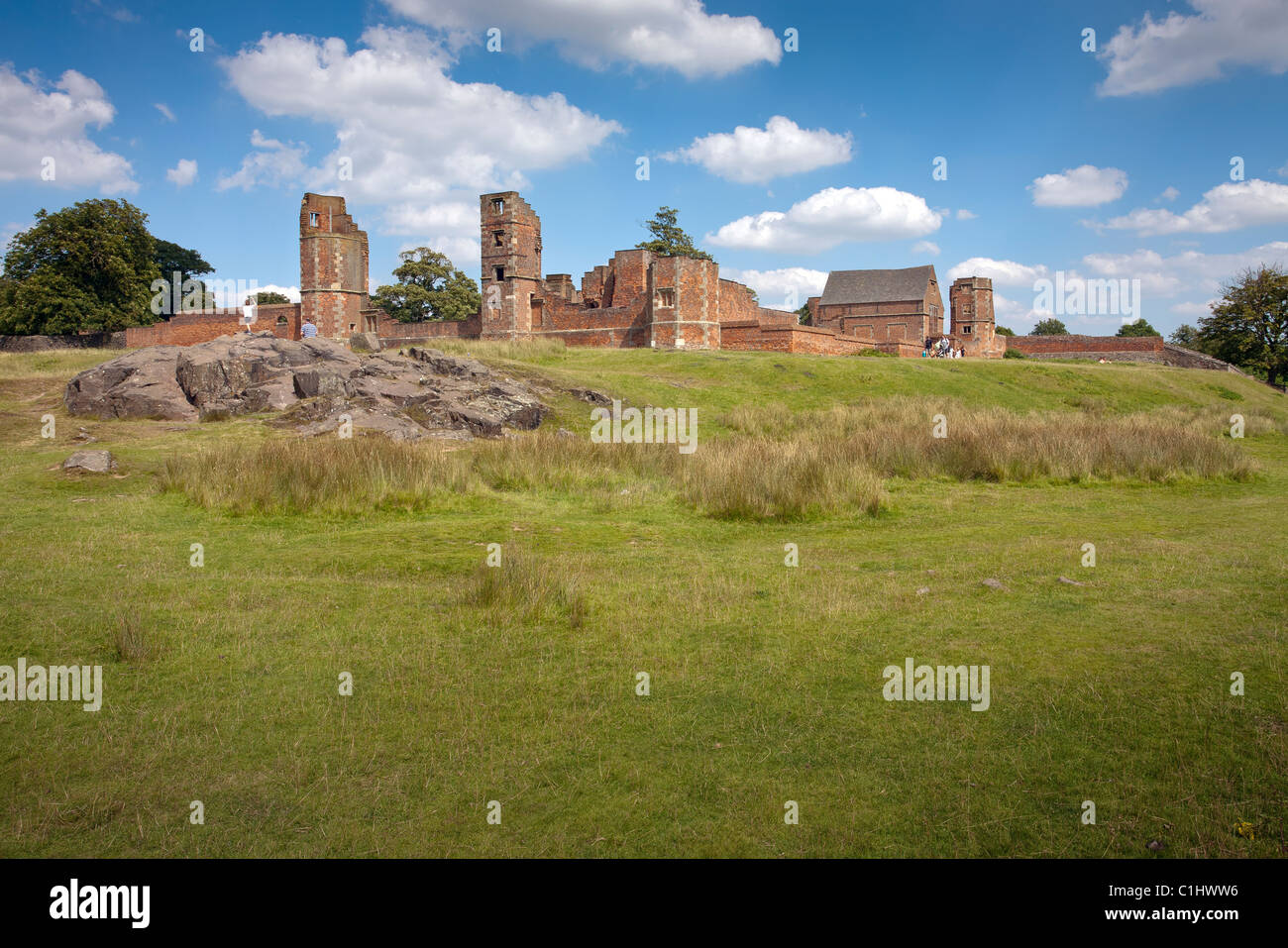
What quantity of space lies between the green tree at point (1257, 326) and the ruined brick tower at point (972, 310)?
14.4m

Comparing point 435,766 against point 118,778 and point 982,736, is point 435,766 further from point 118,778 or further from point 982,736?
point 982,736

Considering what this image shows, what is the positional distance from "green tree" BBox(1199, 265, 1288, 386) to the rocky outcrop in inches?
1895

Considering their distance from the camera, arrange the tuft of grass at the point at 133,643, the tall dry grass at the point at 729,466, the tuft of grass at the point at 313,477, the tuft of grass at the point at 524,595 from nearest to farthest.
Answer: the tuft of grass at the point at 133,643 → the tuft of grass at the point at 524,595 → the tuft of grass at the point at 313,477 → the tall dry grass at the point at 729,466

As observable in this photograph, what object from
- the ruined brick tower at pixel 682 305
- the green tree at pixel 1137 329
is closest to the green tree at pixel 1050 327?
the green tree at pixel 1137 329

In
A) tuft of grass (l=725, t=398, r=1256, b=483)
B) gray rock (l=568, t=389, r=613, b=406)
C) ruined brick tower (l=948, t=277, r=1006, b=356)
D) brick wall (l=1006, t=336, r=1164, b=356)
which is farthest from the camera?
ruined brick tower (l=948, t=277, r=1006, b=356)

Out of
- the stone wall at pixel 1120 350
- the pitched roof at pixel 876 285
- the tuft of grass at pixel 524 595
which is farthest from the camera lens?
the pitched roof at pixel 876 285

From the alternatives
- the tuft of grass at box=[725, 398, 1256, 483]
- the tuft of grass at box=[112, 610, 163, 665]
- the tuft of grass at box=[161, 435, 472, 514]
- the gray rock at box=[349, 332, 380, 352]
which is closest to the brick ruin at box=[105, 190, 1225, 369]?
the gray rock at box=[349, 332, 380, 352]

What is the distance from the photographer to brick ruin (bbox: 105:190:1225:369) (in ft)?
141

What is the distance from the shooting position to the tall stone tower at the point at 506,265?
1887 inches

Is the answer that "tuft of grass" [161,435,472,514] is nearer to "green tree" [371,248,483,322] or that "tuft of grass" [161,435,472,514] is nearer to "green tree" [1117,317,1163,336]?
"green tree" [371,248,483,322]

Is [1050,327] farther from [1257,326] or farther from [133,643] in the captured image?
[133,643]

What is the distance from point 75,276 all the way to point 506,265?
985 inches

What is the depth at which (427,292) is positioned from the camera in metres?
64.1

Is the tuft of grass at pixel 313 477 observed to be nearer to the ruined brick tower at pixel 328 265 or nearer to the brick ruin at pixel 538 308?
the brick ruin at pixel 538 308
